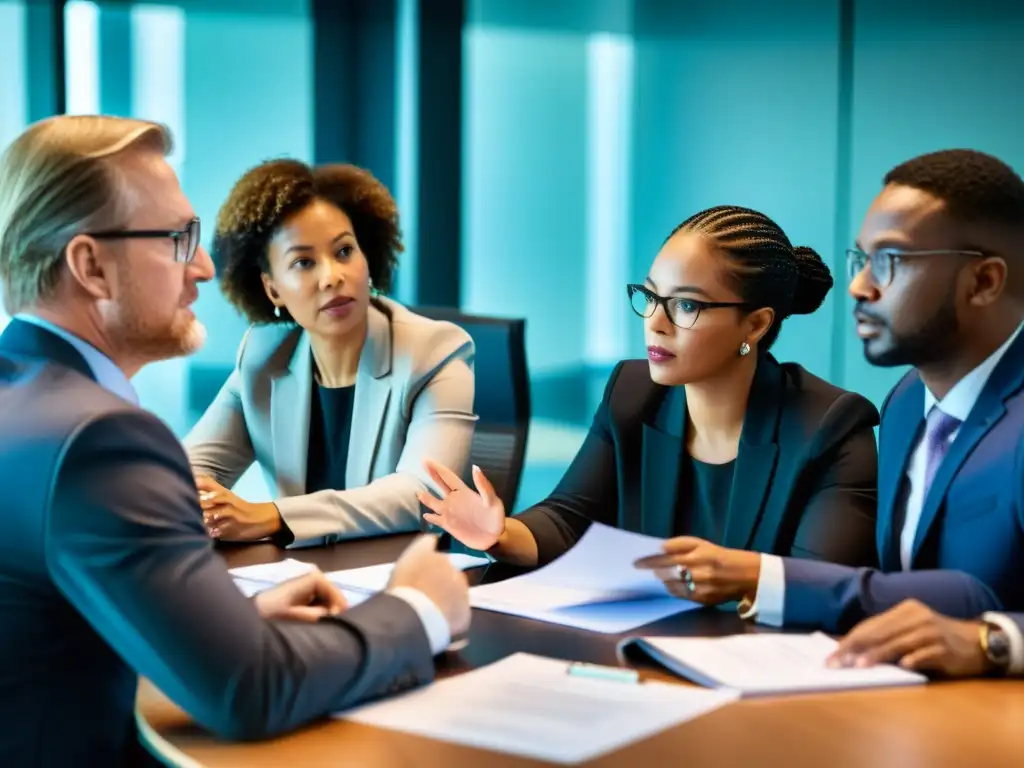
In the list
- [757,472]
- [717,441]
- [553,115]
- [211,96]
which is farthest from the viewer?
[553,115]

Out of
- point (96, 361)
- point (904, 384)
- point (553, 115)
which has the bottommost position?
point (904, 384)

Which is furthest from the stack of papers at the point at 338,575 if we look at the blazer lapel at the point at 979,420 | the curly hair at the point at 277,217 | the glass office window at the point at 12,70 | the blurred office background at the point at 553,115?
the glass office window at the point at 12,70

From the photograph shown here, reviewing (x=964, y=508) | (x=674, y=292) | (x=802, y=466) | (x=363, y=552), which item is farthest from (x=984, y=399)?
(x=363, y=552)

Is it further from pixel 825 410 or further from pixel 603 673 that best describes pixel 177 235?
pixel 825 410

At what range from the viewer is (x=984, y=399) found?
2.04m

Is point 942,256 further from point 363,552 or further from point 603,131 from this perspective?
point 603,131

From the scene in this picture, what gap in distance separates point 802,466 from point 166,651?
50.1 inches

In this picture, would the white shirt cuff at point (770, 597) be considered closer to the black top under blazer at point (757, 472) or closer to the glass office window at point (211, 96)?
the black top under blazer at point (757, 472)

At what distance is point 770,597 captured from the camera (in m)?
1.98

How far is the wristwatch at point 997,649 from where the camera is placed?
5.71ft

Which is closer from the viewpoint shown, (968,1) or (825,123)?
(968,1)

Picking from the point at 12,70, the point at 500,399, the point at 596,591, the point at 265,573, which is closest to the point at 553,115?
the point at 12,70

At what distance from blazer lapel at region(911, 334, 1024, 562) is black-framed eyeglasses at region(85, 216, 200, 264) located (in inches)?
45.2

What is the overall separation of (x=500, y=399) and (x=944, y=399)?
144cm
